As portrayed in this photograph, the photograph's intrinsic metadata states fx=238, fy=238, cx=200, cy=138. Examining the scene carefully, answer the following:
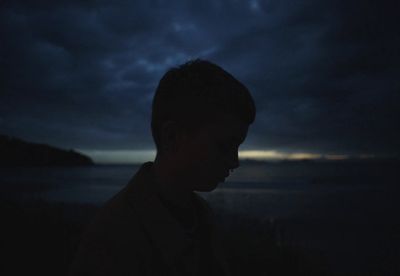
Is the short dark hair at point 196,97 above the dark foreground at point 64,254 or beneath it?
above

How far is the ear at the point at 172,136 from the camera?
1.62 metres

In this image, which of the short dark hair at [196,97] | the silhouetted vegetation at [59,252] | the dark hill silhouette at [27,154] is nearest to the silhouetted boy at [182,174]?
the short dark hair at [196,97]

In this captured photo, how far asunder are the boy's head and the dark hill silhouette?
3159 inches

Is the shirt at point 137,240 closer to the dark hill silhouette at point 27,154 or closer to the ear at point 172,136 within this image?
the ear at point 172,136

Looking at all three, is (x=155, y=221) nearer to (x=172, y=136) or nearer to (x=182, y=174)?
(x=182, y=174)

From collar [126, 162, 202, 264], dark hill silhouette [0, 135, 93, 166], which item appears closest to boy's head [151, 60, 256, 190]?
collar [126, 162, 202, 264]

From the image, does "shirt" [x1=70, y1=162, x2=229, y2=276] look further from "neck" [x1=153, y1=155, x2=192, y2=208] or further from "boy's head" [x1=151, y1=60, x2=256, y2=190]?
"boy's head" [x1=151, y1=60, x2=256, y2=190]

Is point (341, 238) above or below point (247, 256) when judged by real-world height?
below

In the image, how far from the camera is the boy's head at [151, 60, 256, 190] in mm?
1596

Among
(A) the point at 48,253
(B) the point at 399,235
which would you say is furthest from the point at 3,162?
(B) the point at 399,235

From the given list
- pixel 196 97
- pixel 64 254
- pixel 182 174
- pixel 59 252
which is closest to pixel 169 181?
pixel 182 174

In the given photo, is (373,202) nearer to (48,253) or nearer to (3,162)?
(48,253)

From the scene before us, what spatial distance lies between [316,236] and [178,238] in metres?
10.5

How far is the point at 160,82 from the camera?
179 centimetres
